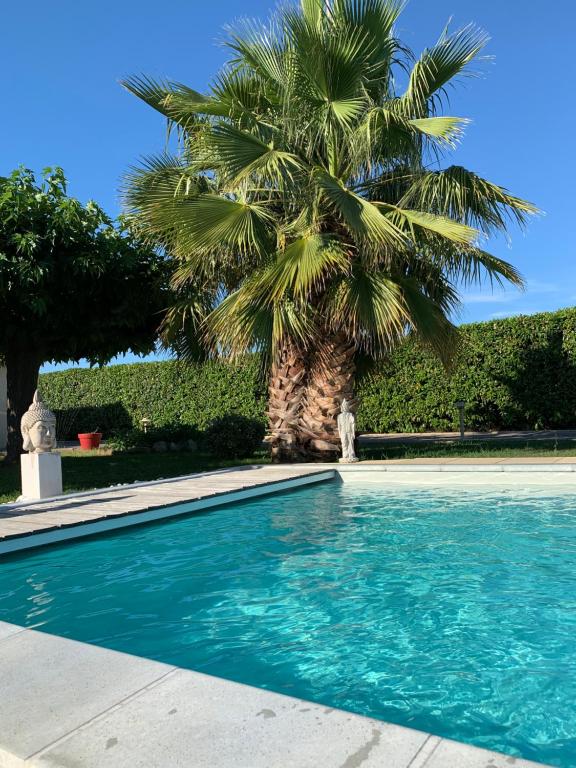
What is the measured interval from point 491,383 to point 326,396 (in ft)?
23.2

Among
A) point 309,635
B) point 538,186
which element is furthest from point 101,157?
point 309,635

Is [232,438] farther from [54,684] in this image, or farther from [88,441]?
[54,684]

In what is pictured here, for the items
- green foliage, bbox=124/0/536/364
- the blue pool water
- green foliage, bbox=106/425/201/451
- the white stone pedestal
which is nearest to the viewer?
the blue pool water

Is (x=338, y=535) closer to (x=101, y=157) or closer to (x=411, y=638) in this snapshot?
(x=411, y=638)

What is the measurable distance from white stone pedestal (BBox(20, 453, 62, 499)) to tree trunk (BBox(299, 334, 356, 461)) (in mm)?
4788

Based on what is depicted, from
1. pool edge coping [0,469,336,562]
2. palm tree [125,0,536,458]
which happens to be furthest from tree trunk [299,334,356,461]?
pool edge coping [0,469,336,562]

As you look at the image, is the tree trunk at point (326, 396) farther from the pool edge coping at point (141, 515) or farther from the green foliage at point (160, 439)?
the green foliage at point (160, 439)

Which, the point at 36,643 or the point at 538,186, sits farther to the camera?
the point at 538,186

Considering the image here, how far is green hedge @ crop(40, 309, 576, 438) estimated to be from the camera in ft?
52.1

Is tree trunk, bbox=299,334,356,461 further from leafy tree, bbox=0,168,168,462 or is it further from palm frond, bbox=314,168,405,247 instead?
leafy tree, bbox=0,168,168,462

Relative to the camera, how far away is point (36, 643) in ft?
10.1

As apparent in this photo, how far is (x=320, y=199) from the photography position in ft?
34.4

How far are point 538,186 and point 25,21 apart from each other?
8526 millimetres

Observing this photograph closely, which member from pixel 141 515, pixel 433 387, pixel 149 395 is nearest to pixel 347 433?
pixel 141 515
